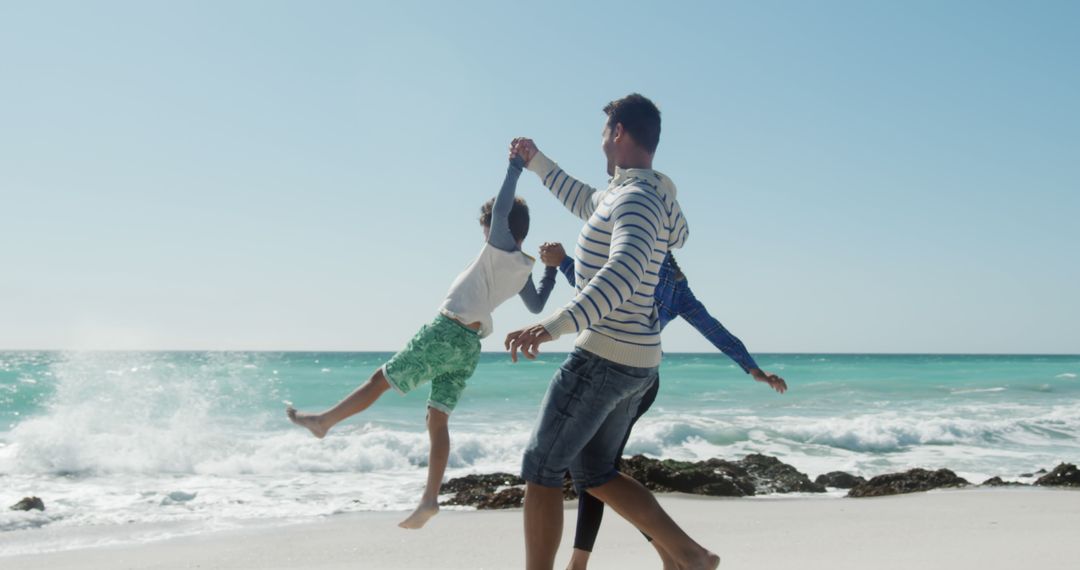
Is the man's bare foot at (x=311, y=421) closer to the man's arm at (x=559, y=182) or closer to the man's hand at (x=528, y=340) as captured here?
the man's arm at (x=559, y=182)

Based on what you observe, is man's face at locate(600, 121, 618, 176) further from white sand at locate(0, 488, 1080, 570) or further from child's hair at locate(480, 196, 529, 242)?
white sand at locate(0, 488, 1080, 570)

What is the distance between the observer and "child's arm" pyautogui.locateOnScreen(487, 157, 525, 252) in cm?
363

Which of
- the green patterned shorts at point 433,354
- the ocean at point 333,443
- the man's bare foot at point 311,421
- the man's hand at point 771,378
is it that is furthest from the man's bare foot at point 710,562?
the ocean at point 333,443

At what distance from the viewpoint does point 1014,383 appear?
33500 millimetres

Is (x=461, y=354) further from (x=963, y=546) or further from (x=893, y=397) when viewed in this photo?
(x=893, y=397)

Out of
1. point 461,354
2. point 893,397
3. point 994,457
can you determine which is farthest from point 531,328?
point 893,397

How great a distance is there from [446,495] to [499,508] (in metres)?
0.98

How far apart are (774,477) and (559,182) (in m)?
6.32

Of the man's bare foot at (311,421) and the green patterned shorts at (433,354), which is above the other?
the green patterned shorts at (433,354)

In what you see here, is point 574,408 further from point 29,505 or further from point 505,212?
point 29,505

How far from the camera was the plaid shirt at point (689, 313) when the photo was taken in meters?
3.31

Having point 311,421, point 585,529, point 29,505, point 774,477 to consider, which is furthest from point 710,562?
point 29,505

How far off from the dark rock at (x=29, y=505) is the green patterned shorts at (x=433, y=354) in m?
5.08

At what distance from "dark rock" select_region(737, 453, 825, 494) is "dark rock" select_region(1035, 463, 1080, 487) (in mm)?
2048
